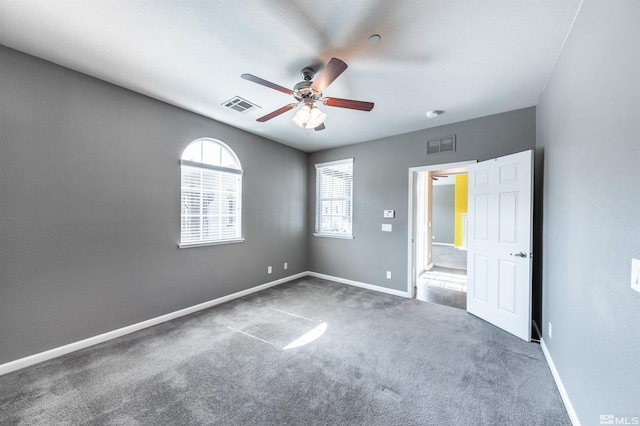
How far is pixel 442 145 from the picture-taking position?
3668mm

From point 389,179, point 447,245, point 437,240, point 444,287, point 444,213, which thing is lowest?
point 444,287

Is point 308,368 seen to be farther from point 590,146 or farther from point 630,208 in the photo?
point 590,146

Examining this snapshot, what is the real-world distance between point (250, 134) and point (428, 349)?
13.0 ft

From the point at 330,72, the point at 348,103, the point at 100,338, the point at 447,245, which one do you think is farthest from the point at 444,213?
the point at 100,338

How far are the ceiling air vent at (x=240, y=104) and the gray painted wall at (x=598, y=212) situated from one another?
294 centimetres

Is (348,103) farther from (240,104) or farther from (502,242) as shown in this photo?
(502,242)

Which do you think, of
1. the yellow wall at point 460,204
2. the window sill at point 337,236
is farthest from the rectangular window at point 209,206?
the yellow wall at point 460,204

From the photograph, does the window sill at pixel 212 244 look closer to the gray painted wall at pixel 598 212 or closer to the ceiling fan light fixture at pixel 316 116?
the ceiling fan light fixture at pixel 316 116

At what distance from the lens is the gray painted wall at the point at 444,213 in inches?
369

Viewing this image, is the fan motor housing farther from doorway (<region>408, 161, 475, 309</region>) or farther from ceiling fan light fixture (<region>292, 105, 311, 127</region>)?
doorway (<region>408, 161, 475, 309</region>)

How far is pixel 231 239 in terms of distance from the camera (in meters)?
3.78

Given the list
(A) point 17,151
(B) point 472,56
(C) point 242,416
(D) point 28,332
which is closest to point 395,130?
(B) point 472,56

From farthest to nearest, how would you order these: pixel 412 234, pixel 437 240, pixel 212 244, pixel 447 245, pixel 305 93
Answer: pixel 437 240, pixel 447 245, pixel 412 234, pixel 212 244, pixel 305 93

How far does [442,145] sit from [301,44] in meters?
2.71
